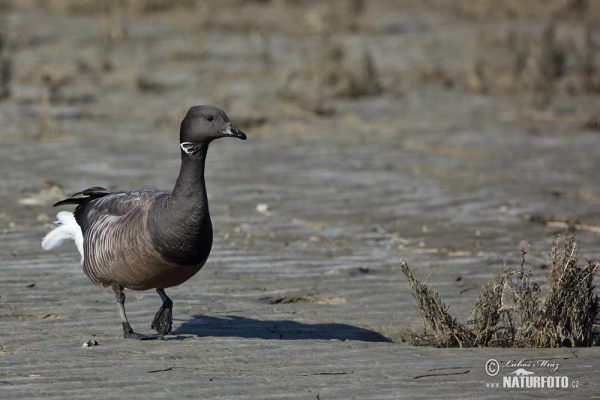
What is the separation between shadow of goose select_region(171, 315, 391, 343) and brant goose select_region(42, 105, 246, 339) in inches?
15.5

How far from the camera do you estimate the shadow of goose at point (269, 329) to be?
24.1 ft

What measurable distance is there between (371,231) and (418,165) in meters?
3.34

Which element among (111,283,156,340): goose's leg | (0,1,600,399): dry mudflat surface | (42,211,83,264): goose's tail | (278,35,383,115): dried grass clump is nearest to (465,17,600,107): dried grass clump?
(0,1,600,399): dry mudflat surface

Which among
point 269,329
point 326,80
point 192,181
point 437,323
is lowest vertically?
point 269,329

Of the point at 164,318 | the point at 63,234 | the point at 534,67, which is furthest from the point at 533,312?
the point at 534,67

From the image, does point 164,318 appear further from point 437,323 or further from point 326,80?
point 326,80

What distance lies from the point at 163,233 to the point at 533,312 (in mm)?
2777

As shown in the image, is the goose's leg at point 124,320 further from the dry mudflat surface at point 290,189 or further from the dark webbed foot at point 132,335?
the dry mudflat surface at point 290,189

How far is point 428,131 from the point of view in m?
15.6

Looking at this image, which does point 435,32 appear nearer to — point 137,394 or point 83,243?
point 83,243

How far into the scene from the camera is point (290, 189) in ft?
39.9

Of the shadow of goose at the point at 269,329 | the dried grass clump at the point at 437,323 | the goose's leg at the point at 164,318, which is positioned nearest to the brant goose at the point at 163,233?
the goose's leg at the point at 164,318

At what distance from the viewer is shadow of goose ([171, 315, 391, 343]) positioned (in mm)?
7340

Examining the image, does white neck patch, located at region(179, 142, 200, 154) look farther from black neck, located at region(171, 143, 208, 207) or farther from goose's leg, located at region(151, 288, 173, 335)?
goose's leg, located at region(151, 288, 173, 335)
